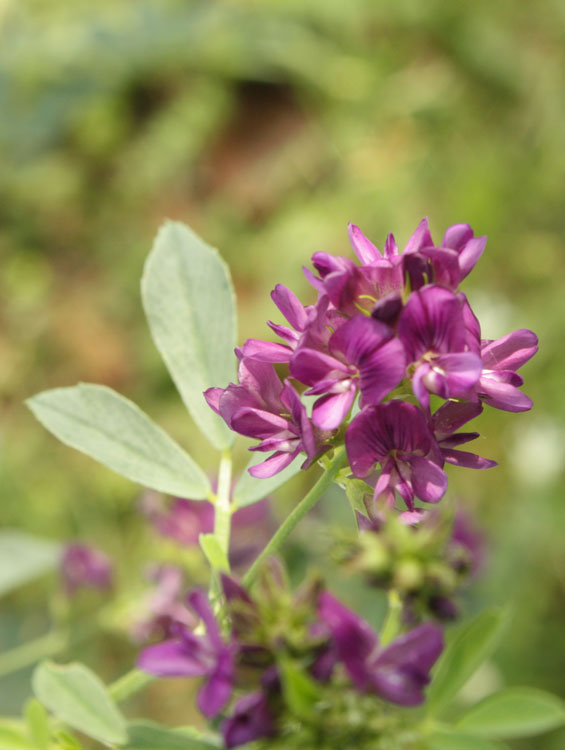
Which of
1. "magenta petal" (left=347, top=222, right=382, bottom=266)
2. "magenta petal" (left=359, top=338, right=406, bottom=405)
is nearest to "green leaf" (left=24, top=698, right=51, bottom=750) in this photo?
"magenta petal" (left=359, top=338, right=406, bottom=405)

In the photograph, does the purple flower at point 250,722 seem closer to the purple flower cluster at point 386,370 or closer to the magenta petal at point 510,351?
the purple flower cluster at point 386,370

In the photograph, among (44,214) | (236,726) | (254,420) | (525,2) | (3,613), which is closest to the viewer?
(236,726)

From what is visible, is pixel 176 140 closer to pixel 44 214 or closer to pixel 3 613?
pixel 44 214

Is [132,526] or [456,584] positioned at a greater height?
[456,584]

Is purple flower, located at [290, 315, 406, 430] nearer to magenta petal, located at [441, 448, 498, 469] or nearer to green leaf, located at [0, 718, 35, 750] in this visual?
magenta petal, located at [441, 448, 498, 469]

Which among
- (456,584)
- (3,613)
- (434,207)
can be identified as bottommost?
(3,613)

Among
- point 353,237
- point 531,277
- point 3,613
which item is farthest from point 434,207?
point 353,237

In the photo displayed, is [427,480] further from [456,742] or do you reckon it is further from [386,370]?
[456,742]

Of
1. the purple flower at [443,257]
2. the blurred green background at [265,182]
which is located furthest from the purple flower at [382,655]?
the blurred green background at [265,182]
